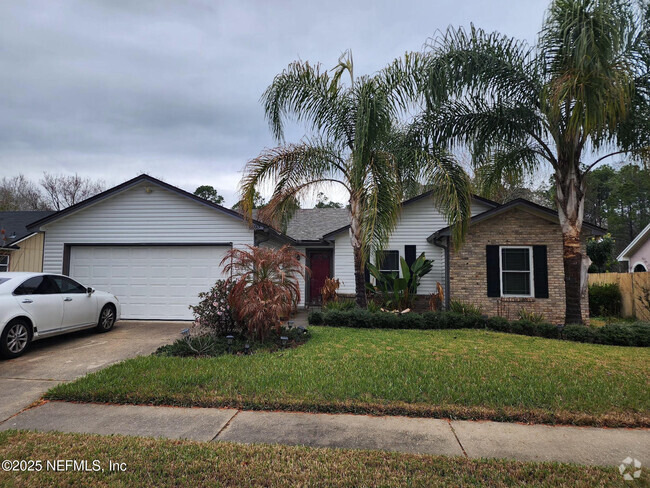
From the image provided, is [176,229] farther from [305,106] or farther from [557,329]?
[557,329]

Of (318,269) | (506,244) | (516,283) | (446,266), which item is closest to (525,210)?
(506,244)

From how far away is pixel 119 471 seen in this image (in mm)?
2959

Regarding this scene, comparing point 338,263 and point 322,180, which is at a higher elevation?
point 322,180

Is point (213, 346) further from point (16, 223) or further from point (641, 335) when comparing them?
point (16, 223)

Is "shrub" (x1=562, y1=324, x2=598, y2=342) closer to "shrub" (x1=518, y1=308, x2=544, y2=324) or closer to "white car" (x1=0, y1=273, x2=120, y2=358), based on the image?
"shrub" (x1=518, y1=308, x2=544, y2=324)

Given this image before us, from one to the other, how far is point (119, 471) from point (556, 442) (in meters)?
4.04

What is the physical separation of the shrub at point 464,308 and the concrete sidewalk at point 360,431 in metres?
7.25

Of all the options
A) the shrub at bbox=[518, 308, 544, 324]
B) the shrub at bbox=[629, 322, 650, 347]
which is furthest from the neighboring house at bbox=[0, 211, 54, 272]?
the shrub at bbox=[629, 322, 650, 347]

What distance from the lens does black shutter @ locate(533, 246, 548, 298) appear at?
1164cm

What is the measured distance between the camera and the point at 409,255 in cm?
1370

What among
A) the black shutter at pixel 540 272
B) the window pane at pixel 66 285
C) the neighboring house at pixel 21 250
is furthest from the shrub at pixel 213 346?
the neighboring house at pixel 21 250

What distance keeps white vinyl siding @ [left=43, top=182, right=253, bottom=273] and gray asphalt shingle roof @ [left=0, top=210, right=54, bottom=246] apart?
308cm

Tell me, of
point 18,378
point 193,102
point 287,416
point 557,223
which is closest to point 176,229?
point 193,102

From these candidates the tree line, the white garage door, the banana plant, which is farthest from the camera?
the tree line
